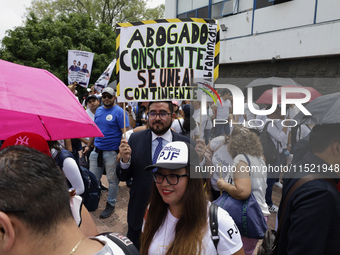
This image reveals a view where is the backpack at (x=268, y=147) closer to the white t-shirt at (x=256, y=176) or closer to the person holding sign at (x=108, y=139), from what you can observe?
the white t-shirt at (x=256, y=176)

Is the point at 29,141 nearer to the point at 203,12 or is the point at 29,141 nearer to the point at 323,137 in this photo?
the point at 323,137

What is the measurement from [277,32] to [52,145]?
365 inches

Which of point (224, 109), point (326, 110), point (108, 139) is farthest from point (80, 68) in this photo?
point (326, 110)

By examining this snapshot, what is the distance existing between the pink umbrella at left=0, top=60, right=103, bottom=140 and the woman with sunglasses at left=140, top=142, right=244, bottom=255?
2.21 feet

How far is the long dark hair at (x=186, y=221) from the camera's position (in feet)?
4.71

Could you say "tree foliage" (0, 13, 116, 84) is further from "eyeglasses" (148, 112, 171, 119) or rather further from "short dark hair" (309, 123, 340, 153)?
"short dark hair" (309, 123, 340, 153)

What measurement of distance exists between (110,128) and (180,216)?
3195mm

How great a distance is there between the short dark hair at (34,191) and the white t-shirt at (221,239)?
0.82 m

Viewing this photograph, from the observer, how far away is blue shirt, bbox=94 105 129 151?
14.6 ft

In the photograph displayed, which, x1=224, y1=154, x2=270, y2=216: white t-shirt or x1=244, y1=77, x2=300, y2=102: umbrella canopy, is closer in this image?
x1=224, y1=154, x2=270, y2=216: white t-shirt

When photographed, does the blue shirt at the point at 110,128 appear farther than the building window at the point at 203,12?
No

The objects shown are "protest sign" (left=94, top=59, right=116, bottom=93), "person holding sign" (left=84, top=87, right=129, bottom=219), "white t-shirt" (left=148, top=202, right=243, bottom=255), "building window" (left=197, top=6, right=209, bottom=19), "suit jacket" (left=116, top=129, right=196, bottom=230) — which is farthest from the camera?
"building window" (left=197, top=6, right=209, bottom=19)

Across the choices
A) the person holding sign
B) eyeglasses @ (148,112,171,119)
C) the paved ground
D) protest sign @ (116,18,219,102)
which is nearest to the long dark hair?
eyeglasses @ (148,112,171,119)

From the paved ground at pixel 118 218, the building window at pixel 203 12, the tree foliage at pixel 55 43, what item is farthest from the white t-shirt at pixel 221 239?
the tree foliage at pixel 55 43
